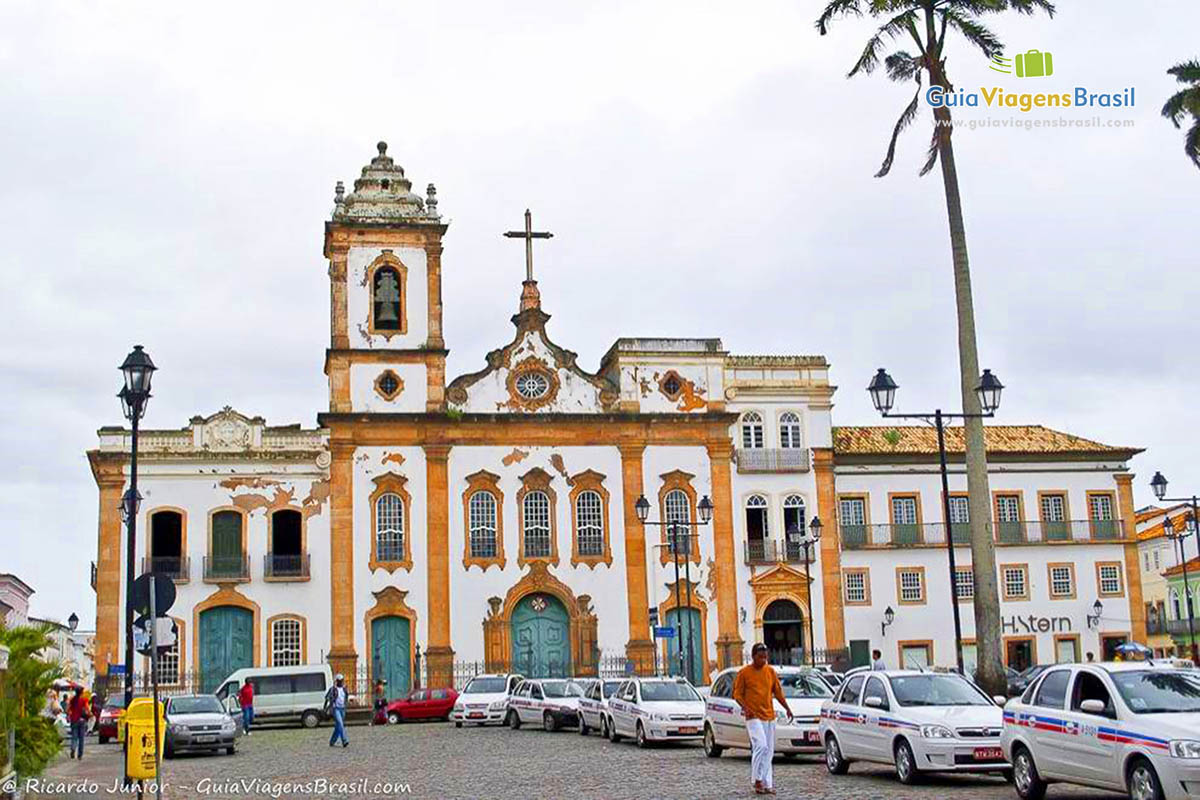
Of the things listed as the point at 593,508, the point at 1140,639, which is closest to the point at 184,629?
the point at 593,508

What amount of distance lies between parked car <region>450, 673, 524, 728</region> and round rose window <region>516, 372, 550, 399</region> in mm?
12885

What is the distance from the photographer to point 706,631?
47.0 m

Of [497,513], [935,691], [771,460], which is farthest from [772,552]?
[935,691]

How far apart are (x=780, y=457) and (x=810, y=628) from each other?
5832 mm

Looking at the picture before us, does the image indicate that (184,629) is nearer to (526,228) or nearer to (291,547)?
(291,547)

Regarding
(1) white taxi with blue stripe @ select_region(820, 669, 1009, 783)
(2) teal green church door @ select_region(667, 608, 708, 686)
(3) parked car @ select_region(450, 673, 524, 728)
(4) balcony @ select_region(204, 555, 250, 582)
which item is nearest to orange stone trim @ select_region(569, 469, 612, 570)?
(2) teal green church door @ select_region(667, 608, 708, 686)

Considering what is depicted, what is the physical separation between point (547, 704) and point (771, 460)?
1788 cm

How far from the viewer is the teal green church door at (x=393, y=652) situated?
148 ft

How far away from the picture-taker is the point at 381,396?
46688mm

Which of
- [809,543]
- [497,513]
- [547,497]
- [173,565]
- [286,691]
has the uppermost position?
[547,497]

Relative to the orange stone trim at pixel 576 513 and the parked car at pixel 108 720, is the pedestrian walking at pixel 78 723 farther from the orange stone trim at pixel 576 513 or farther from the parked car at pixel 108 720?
the orange stone trim at pixel 576 513

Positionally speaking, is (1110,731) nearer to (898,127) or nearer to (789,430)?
(898,127)

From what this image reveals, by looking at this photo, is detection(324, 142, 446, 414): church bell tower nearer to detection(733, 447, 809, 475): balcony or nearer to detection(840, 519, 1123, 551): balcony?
detection(733, 447, 809, 475): balcony

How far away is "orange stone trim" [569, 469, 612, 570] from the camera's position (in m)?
47.0
